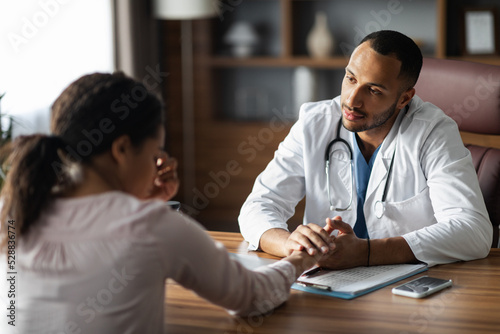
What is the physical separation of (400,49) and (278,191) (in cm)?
58

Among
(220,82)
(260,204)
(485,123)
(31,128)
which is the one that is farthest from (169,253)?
(220,82)

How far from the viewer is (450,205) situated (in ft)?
6.25

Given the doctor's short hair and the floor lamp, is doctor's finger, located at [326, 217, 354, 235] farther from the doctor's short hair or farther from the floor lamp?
the floor lamp

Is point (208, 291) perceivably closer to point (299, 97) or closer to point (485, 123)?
point (485, 123)

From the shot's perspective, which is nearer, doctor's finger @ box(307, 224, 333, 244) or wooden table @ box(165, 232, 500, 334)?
wooden table @ box(165, 232, 500, 334)

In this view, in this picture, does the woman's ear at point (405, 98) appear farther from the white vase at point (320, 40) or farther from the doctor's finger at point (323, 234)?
the white vase at point (320, 40)

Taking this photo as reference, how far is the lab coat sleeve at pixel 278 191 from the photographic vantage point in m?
1.95

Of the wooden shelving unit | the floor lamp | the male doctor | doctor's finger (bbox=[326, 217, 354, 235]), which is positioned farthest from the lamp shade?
doctor's finger (bbox=[326, 217, 354, 235])

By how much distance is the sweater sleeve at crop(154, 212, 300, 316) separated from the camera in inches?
46.3

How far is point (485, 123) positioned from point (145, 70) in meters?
2.69

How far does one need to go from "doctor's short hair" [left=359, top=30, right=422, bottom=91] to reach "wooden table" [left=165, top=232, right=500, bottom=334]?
2.49ft

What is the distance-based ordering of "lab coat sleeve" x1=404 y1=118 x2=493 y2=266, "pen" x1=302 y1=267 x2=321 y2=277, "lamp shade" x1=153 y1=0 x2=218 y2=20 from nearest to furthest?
"pen" x1=302 y1=267 x2=321 y2=277, "lab coat sleeve" x1=404 y1=118 x2=493 y2=266, "lamp shade" x1=153 y1=0 x2=218 y2=20

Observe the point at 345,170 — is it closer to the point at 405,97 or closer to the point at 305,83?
the point at 405,97

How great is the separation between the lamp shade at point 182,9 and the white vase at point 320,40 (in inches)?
28.9
